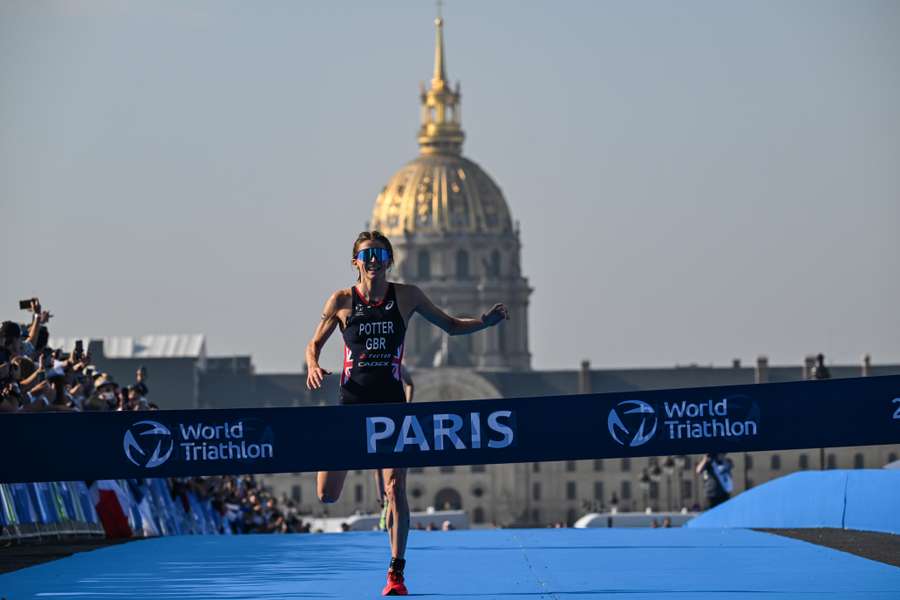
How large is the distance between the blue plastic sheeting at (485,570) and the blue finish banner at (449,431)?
2.30 ft

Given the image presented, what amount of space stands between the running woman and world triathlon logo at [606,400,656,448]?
3.29ft

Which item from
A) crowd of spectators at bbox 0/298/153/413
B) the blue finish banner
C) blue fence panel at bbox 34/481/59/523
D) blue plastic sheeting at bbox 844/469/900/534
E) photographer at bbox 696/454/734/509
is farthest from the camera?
photographer at bbox 696/454/734/509

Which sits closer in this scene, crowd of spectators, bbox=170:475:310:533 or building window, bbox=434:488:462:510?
crowd of spectators, bbox=170:475:310:533

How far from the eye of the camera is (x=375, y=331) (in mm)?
12164

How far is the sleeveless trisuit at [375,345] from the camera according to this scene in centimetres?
1216

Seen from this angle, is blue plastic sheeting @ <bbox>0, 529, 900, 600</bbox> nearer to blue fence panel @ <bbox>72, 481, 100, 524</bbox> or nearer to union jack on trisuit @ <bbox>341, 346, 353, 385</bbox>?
union jack on trisuit @ <bbox>341, 346, 353, 385</bbox>

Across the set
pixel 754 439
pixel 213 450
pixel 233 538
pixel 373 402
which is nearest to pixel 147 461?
pixel 213 450

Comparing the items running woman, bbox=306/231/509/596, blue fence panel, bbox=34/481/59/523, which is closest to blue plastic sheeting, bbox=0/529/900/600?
running woman, bbox=306/231/509/596

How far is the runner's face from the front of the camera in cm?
1220

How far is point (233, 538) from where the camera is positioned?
59.9 feet

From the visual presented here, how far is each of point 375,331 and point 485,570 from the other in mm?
1992

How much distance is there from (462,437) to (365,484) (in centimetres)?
15491

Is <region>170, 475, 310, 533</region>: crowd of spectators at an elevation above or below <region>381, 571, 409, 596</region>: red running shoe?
above

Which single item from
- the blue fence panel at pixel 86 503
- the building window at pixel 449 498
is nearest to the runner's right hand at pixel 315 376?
the blue fence panel at pixel 86 503
